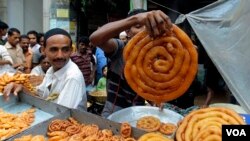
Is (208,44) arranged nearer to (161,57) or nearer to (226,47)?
(226,47)

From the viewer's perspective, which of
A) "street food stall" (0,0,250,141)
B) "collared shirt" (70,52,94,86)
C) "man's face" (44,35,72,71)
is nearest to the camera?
"street food stall" (0,0,250,141)

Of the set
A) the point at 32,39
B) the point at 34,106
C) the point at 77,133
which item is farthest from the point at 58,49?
the point at 32,39

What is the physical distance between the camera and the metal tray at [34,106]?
7.16ft

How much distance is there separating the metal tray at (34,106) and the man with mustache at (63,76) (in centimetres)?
8

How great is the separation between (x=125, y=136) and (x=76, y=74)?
82cm

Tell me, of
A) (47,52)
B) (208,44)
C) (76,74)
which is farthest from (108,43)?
(208,44)

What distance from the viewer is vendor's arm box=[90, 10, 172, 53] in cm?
152

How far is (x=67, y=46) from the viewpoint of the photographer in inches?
96.4

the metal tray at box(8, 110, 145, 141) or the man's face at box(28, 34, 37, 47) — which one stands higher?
the man's face at box(28, 34, 37, 47)

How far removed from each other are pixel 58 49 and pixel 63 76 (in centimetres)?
20

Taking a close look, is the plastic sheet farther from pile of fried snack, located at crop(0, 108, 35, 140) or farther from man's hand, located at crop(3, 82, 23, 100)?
man's hand, located at crop(3, 82, 23, 100)

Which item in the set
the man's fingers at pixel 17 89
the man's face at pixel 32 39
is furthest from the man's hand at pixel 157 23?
the man's face at pixel 32 39

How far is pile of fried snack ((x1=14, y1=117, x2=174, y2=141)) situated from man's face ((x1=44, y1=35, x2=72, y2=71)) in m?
0.56

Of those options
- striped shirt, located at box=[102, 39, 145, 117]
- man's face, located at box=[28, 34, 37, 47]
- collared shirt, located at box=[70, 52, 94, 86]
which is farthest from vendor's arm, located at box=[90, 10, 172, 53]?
man's face, located at box=[28, 34, 37, 47]
